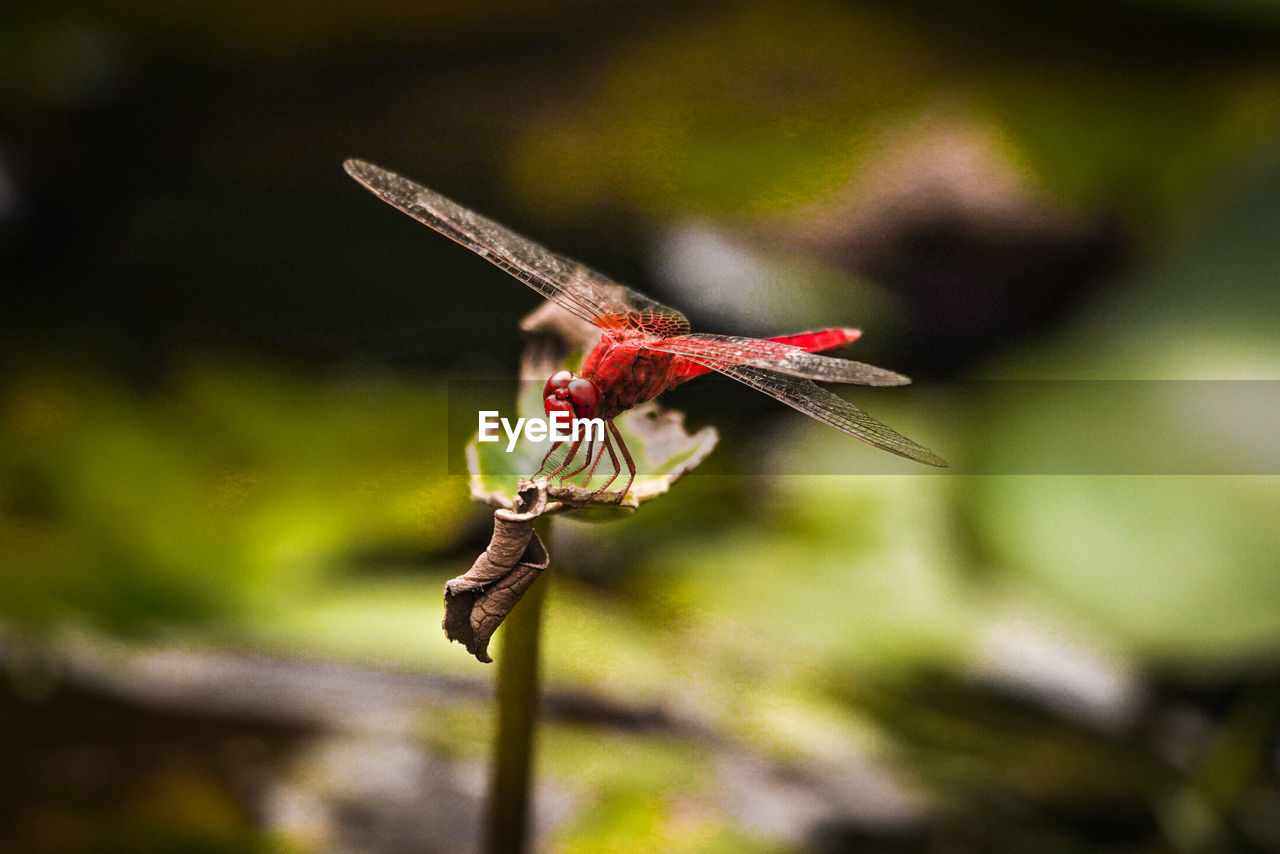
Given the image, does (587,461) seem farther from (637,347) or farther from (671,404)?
(671,404)

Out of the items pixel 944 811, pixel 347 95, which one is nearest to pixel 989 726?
pixel 944 811

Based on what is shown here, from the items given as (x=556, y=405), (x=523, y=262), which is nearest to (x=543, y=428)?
(x=556, y=405)

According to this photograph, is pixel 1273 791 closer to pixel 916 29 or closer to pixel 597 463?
pixel 597 463

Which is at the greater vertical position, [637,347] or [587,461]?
[637,347]

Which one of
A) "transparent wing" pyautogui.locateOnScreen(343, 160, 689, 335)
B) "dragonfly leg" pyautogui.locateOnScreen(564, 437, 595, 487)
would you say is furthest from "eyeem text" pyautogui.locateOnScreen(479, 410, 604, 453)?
"transparent wing" pyautogui.locateOnScreen(343, 160, 689, 335)

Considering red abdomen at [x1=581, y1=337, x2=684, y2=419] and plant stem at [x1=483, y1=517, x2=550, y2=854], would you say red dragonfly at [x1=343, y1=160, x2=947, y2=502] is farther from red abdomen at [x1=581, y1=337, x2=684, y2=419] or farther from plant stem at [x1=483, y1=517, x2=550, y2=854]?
plant stem at [x1=483, y1=517, x2=550, y2=854]

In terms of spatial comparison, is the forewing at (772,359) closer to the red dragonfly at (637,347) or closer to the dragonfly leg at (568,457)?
the red dragonfly at (637,347)
